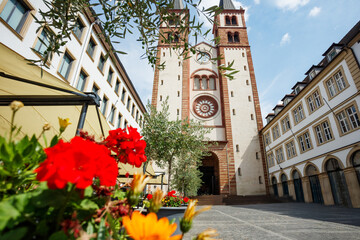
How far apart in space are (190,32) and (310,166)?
1856cm

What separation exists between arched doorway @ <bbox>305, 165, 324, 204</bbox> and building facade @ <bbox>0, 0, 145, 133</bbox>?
1532cm

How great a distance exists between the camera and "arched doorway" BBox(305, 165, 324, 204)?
50.2ft

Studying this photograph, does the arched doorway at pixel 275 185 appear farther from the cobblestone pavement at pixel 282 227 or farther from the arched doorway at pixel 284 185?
the cobblestone pavement at pixel 282 227

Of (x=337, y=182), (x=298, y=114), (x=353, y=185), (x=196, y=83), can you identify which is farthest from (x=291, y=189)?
(x=196, y=83)

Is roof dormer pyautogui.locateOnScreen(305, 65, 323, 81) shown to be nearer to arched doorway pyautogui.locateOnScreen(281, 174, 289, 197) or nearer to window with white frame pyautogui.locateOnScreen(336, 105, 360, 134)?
window with white frame pyautogui.locateOnScreen(336, 105, 360, 134)

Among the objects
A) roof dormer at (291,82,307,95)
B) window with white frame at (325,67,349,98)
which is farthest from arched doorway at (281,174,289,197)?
window with white frame at (325,67,349,98)

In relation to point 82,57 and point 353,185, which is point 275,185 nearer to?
point 353,185

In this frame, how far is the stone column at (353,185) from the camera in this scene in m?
11.5

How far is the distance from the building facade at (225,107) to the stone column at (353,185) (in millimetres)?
9835

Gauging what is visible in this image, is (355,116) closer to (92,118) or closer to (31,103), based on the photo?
(92,118)

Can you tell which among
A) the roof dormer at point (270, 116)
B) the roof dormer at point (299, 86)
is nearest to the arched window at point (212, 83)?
the roof dormer at point (270, 116)

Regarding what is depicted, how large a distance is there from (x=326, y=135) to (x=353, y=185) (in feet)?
13.5

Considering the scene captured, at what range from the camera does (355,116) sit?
11984mm

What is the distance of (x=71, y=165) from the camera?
20.5 inches
